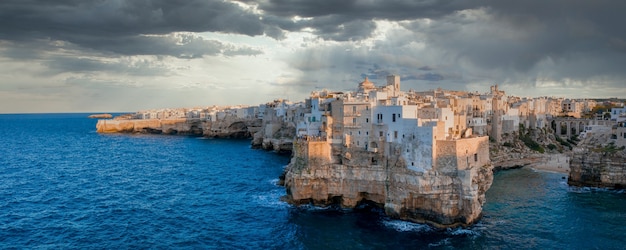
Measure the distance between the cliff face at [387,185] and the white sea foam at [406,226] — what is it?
1.89ft

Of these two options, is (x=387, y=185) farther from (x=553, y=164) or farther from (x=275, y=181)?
(x=553, y=164)

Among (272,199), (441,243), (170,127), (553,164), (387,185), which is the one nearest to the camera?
(441,243)

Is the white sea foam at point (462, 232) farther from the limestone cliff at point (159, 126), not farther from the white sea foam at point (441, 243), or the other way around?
the limestone cliff at point (159, 126)

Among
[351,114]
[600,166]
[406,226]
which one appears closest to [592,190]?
[600,166]

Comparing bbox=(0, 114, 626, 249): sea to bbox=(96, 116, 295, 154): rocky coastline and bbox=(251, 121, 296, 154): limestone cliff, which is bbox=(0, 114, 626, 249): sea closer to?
bbox=(251, 121, 296, 154): limestone cliff

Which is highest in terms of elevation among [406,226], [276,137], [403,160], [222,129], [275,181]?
[403,160]

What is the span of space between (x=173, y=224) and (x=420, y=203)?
20173 mm

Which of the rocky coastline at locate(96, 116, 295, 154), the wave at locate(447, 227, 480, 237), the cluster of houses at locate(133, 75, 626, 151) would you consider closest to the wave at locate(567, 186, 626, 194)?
the cluster of houses at locate(133, 75, 626, 151)

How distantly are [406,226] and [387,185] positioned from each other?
Answer: 13.1 ft

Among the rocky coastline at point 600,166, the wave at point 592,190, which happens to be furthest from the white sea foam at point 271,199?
the rocky coastline at point 600,166

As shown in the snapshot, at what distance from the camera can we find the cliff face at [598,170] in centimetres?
4816

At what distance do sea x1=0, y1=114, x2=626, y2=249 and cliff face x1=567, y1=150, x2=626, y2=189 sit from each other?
4.87 ft

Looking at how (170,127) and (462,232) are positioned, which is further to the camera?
(170,127)

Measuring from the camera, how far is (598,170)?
4944 centimetres
